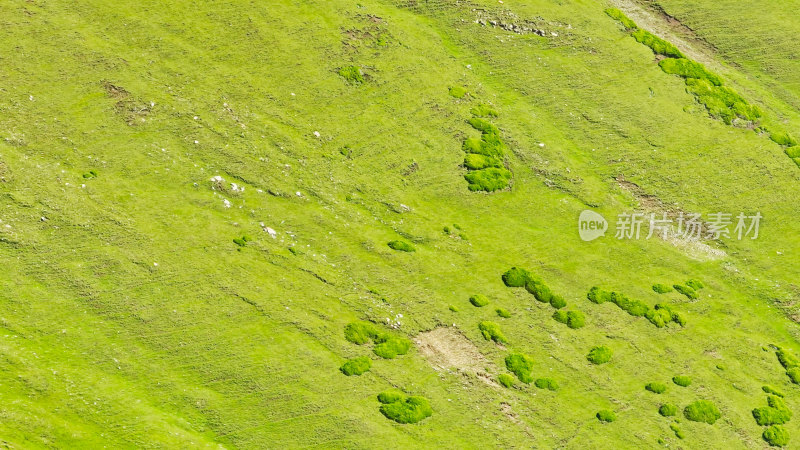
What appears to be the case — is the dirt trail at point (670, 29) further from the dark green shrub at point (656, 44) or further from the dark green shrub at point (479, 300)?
the dark green shrub at point (479, 300)

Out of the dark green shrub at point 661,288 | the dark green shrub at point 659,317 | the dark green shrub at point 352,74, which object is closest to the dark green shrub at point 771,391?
the dark green shrub at point 659,317

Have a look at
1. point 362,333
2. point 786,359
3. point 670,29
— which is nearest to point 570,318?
point 362,333

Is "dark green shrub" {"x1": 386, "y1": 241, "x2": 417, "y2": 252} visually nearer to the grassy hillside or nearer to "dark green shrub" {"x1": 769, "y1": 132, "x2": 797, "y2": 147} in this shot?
the grassy hillside

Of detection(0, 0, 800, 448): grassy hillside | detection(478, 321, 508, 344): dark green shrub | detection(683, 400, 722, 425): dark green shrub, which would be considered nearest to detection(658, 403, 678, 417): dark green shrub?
detection(0, 0, 800, 448): grassy hillside

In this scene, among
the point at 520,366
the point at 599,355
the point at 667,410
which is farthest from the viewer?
the point at 599,355

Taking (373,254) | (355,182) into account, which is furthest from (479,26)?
(373,254)

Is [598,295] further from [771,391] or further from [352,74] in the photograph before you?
[352,74]

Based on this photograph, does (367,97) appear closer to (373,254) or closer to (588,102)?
(373,254)
